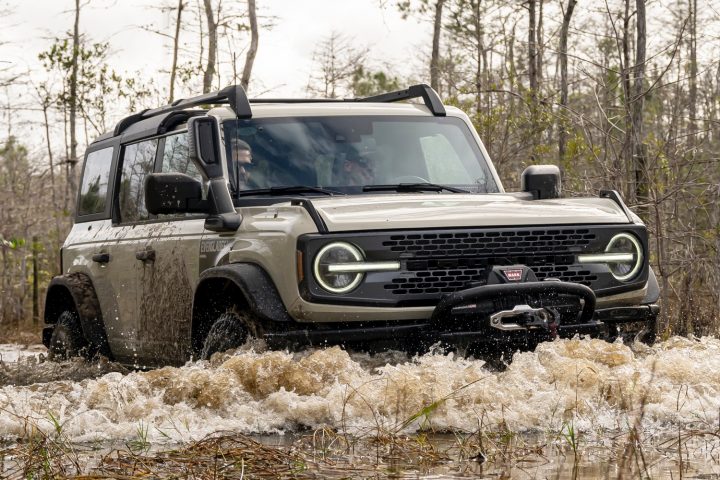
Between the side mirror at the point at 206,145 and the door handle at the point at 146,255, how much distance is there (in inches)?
40.7

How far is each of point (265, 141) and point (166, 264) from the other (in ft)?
3.22

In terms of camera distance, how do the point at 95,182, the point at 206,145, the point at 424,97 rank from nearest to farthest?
the point at 206,145
the point at 424,97
the point at 95,182

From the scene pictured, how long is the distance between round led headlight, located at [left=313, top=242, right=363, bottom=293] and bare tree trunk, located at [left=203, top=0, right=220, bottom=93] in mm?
16356

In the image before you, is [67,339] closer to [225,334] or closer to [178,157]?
[178,157]

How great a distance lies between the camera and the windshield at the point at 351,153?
720 centimetres

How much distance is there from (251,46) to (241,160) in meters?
16.3

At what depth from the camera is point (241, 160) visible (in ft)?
23.7

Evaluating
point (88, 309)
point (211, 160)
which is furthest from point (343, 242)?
point (88, 309)

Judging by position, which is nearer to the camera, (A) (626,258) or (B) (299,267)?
(B) (299,267)

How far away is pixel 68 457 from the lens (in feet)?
15.0

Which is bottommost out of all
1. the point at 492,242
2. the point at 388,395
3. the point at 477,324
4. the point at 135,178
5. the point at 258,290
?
the point at 388,395

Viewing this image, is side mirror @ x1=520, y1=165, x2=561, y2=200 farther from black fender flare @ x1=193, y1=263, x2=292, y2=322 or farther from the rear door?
the rear door

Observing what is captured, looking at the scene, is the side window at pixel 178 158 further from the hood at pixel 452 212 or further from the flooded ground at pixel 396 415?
the flooded ground at pixel 396 415

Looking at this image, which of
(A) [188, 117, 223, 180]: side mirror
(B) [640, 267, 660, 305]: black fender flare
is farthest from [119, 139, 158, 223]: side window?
(B) [640, 267, 660, 305]: black fender flare
